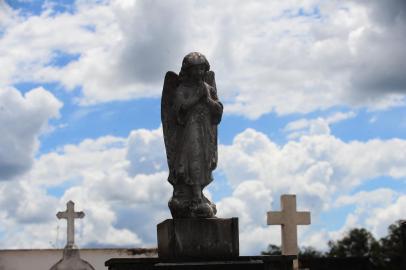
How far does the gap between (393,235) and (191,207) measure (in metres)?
46.2

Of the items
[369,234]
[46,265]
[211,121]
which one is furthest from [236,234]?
[369,234]

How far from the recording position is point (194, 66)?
11.9 m

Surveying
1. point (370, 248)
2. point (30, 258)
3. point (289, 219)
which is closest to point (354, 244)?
point (370, 248)

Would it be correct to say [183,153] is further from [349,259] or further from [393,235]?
[393,235]

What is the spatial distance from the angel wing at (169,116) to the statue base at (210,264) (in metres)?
1.26

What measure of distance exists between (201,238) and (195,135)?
53.1 inches

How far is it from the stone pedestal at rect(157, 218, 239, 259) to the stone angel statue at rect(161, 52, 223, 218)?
0.17 metres

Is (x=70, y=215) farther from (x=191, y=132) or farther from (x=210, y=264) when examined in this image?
(x=210, y=264)

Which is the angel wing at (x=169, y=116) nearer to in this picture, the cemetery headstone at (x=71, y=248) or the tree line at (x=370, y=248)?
the cemetery headstone at (x=71, y=248)

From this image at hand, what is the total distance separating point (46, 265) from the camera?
26.1m

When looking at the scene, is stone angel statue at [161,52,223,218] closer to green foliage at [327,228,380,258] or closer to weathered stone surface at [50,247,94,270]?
weathered stone surface at [50,247,94,270]

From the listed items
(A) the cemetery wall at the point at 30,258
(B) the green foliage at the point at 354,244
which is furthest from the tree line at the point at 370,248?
(A) the cemetery wall at the point at 30,258

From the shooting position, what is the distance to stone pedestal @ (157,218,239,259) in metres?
11.3

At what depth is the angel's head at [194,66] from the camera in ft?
38.9
